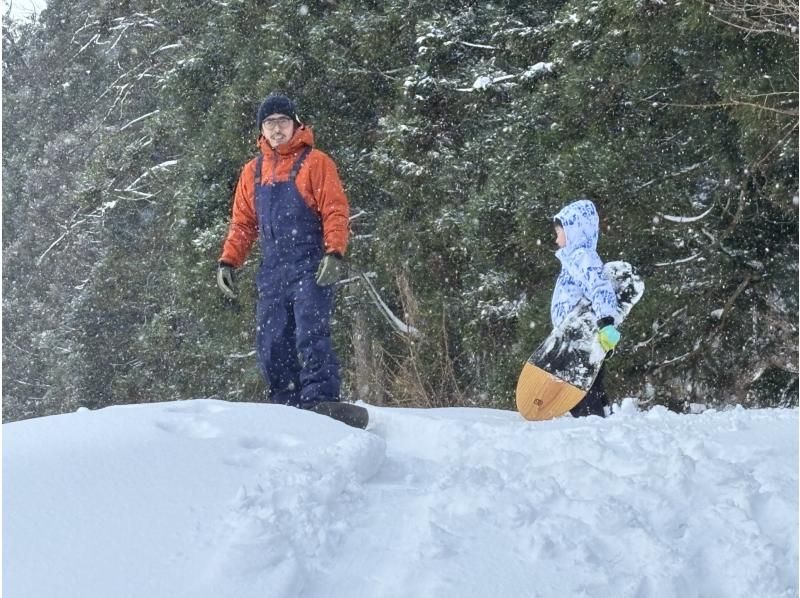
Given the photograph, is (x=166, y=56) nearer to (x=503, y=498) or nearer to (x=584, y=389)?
(x=584, y=389)

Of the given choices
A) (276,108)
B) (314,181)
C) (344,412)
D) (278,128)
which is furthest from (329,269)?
(276,108)

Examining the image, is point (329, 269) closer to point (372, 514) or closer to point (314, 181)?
point (314, 181)

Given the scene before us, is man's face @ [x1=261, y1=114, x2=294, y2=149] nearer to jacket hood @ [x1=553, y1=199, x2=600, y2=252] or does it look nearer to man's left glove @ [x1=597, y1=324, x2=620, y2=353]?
jacket hood @ [x1=553, y1=199, x2=600, y2=252]

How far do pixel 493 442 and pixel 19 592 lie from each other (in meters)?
2.13

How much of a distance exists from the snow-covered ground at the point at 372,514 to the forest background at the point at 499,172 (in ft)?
15.6

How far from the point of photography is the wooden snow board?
5.64 meters

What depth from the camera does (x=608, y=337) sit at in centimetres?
545

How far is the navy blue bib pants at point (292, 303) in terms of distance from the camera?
17.5ft

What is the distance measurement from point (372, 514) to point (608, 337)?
2.88 metres

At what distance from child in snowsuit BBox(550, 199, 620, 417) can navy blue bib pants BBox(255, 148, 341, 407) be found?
4.72 ft

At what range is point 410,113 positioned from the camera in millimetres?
10711

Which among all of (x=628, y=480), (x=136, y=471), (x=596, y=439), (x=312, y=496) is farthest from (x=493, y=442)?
(x=136, y=471)

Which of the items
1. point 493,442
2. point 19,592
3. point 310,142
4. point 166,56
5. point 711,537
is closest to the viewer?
point 19,592

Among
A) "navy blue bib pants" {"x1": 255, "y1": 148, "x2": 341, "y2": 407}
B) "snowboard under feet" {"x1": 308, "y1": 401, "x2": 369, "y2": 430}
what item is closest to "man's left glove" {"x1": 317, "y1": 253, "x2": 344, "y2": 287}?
"navy blue bib pants" {"x1": 255, "y1": 148, "x2": 341, "y2": 407}
